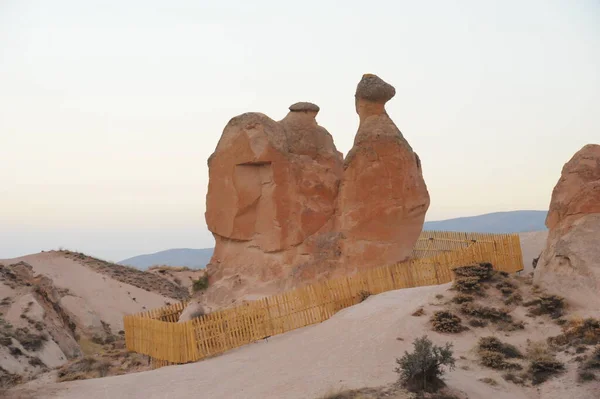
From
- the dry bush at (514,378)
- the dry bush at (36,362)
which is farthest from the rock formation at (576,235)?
the dry bush at (36,362)

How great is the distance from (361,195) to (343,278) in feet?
9.07

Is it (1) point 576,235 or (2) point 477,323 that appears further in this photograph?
(1) point 576,235

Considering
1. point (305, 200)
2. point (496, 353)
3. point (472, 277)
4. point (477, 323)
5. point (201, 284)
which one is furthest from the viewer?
point (201, 284)

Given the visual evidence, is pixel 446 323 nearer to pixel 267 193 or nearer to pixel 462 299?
pixel 462 299

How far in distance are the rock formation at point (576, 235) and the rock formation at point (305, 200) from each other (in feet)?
14.1

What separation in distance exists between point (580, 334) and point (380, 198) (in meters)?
7.14

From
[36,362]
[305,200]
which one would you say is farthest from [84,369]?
[305,200]

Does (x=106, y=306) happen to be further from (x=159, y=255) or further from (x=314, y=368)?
(x=159, y=255)

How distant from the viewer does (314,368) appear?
508 inches

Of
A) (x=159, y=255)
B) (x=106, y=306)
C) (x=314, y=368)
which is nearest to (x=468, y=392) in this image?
(x=314, y=368)

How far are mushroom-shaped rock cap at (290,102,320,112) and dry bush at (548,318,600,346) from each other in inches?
402

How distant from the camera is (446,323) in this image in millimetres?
14141

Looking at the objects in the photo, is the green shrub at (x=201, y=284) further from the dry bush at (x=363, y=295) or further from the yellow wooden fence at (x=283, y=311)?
the dry bush at (x=363, y=295)

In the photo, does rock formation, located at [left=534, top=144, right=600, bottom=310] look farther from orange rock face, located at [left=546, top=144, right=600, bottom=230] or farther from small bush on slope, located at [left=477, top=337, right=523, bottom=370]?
small bush on slope, located at [left=477, top=337, right=523, bottom=370]
